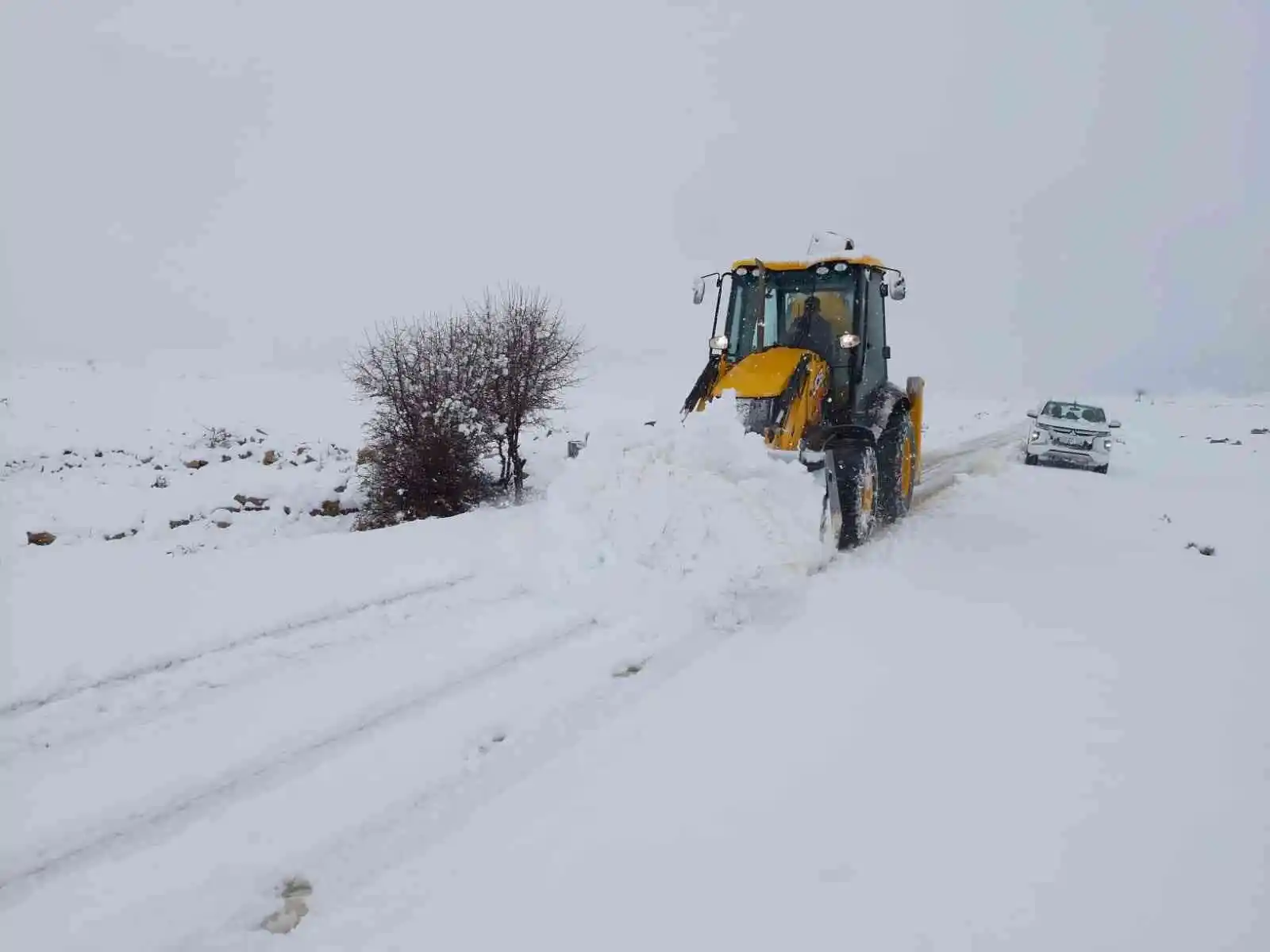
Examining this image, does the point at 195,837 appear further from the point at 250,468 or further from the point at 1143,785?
the point at 250,468

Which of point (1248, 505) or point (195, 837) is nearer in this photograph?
point (195, 837)

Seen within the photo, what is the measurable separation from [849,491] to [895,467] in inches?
69.8

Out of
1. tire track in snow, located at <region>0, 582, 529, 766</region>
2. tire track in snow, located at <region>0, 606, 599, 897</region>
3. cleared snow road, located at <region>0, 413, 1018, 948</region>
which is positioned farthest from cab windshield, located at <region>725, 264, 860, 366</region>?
tire track in snow, located at <region>0, 606, 599, 897</region>

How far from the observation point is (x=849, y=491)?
7.57 m

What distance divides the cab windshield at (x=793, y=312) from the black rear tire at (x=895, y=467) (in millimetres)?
1271

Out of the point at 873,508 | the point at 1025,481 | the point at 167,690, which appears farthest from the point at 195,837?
the point at 1025,481

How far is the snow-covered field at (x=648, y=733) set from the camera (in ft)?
8.77

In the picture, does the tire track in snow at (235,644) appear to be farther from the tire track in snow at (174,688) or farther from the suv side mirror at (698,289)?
the suv side mirror at (698,289)

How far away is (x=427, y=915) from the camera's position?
2615 mm

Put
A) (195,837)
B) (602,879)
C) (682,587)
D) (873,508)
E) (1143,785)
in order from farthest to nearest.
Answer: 1. (873,508)
2. (682,587)
3. (1143,785)
4. (195,837)
5. (602,879)

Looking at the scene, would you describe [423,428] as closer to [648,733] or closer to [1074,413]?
[648,733]

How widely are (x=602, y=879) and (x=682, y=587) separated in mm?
3181

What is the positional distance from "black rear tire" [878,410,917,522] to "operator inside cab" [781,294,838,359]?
1271mm

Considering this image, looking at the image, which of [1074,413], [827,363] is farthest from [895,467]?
[1074,413]
